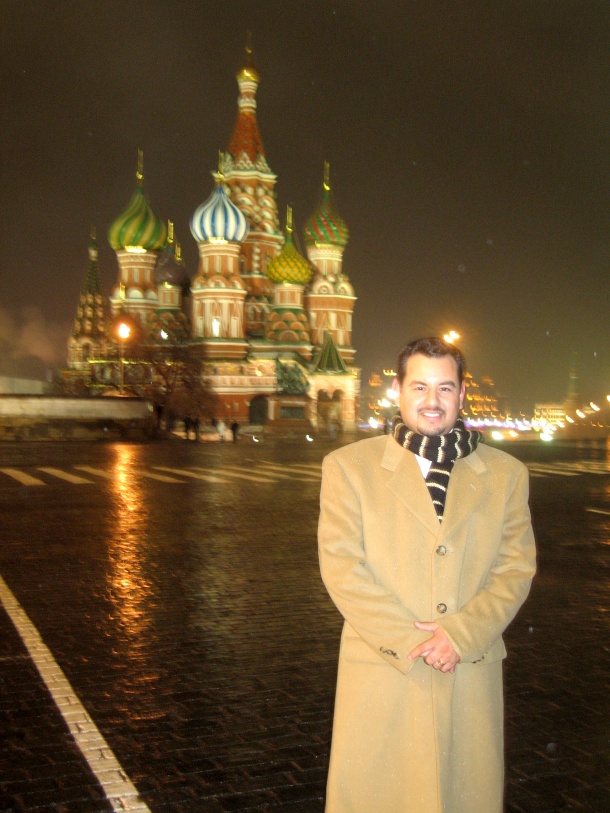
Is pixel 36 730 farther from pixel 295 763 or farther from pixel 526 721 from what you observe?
pixel 526 721

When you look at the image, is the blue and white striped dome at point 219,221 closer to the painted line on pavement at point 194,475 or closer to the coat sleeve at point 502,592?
the painted line on pavement at point 194,475

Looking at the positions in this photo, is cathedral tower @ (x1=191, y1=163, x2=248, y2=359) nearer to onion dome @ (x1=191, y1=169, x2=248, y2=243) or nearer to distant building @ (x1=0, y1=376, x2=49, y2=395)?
onion dome @ (x1=191, y1=169, x2=248, y2=243)

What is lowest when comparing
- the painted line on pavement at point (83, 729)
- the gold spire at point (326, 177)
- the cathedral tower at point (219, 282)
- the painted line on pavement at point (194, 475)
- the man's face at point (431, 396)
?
the painted line on pavement at point (83, 729)

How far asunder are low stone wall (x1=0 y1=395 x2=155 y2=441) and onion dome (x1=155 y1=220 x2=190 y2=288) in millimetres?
40475

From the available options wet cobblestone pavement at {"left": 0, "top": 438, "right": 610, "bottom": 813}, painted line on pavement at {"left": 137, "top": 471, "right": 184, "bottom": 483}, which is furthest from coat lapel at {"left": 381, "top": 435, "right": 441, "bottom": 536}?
painted line on pavement at {"left": 137, "top": 471, "right": 184, "bottom": 483}

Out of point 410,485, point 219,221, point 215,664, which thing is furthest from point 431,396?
point 219,221

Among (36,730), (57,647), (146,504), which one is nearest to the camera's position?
(36,730)

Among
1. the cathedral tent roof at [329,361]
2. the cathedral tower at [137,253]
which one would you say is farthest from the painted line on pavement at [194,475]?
the cathedral tower at [137,253]

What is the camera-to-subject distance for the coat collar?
3.13 metres

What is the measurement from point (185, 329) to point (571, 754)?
70.1 metres

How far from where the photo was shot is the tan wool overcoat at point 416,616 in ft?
9.91

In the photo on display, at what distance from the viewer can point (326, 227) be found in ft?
250

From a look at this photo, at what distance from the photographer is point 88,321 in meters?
87.2

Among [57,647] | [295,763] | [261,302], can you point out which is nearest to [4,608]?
[57,647]
